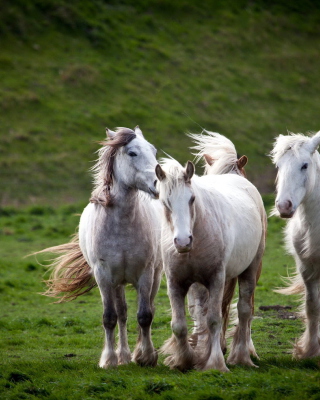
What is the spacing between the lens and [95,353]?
336 inches

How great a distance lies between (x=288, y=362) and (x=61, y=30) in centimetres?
2901

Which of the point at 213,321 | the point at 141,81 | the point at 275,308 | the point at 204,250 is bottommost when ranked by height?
the point at 141,81

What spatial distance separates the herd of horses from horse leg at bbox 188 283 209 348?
2 centimetres

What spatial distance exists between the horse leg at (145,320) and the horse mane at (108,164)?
1.03m

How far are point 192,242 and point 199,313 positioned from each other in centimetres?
188

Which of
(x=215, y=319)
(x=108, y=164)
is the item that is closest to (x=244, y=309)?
(x=215, y=319)

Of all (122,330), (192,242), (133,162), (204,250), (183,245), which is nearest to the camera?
(183,245)

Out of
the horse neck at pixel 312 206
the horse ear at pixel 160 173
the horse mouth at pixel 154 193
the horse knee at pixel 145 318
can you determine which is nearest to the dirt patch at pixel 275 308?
the horse neck at pixel 312 206

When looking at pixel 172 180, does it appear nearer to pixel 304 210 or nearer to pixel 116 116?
pixel 304 210

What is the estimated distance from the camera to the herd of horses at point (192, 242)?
262 inches

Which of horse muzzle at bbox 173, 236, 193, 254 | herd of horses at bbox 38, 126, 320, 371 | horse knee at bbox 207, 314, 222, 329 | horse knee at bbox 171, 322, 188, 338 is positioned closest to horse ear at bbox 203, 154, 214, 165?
herd of horses at bbox 38, 126, 320, 371

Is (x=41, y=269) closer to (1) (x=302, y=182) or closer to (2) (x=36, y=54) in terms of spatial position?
(1) (x=302, y=182)

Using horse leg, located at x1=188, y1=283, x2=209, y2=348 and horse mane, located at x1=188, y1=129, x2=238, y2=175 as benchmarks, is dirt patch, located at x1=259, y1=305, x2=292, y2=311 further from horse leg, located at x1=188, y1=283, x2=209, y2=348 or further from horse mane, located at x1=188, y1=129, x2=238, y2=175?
horse leg, located at x1=188, y1=283, x2=209, y2=348

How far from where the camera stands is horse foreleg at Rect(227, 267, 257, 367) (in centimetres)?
744
